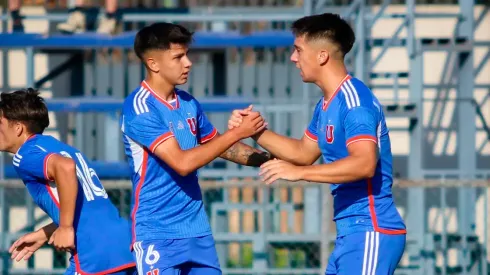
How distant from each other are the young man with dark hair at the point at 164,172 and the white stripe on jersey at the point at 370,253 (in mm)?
867

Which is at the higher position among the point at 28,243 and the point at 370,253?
the point at 370,253

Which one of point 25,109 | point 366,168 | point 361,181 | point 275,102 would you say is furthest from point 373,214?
point 275,102

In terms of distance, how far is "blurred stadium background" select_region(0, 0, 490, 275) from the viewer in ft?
32.5

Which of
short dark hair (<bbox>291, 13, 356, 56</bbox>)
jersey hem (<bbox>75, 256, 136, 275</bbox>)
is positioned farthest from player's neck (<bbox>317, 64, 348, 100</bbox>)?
jersey hem (<bbox>75, 256, 136, 275</bbox>)

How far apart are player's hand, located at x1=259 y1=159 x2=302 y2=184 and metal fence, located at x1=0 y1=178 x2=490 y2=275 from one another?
3.43 m

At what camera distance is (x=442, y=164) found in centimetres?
1316

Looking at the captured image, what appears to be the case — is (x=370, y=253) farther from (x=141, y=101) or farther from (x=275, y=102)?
(x=275, y=102)

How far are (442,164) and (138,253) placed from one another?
7.76 metres

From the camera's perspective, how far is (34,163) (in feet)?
19.3

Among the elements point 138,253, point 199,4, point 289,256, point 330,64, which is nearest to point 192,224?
point 138,253

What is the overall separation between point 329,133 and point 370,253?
0.63 metres

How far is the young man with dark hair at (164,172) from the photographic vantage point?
5.92 meters

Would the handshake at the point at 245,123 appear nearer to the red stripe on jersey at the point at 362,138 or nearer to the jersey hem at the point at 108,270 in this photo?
the red stripe on jersey at the point at 362,138

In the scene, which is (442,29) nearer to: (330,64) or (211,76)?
(211,76)
